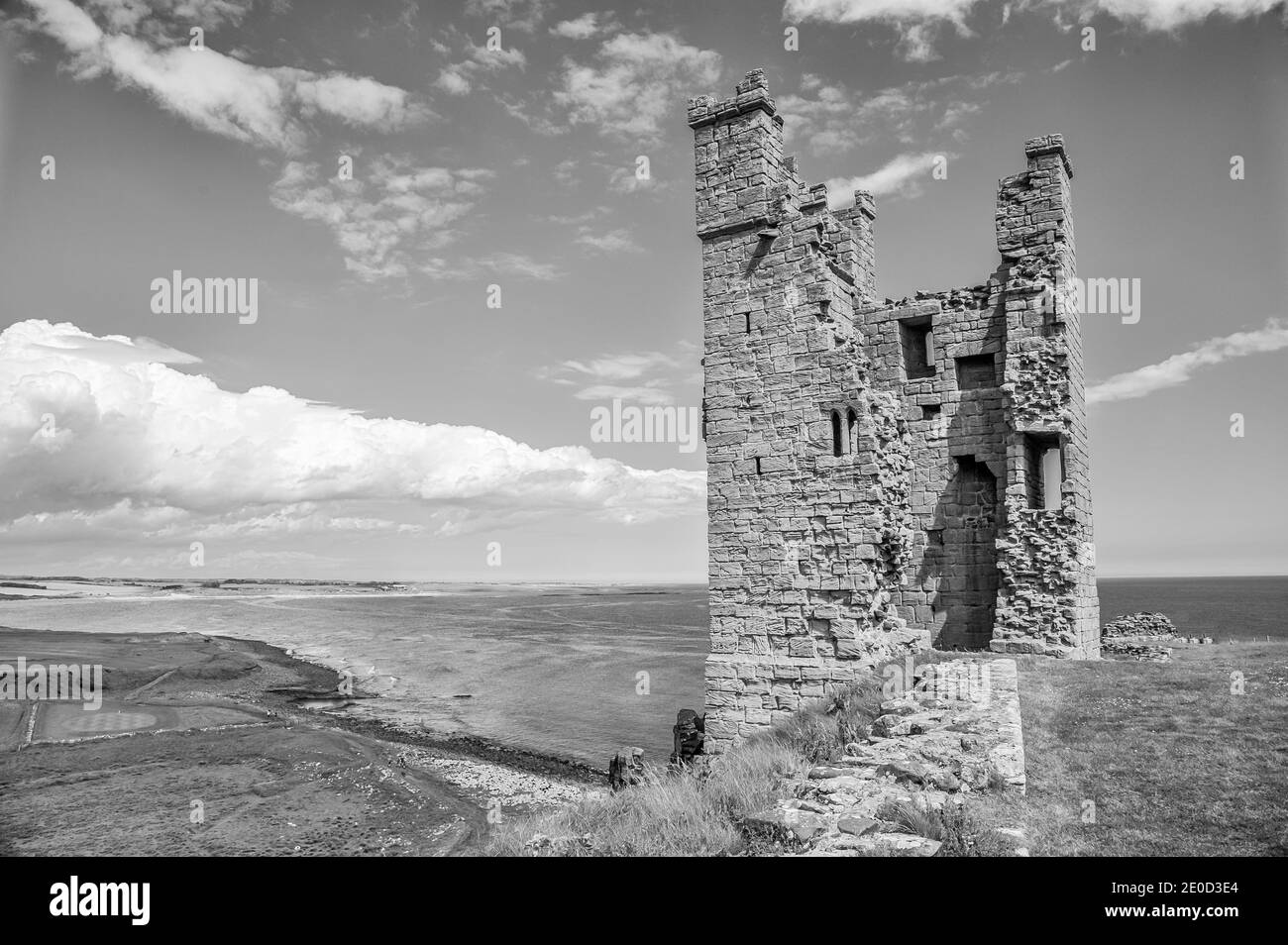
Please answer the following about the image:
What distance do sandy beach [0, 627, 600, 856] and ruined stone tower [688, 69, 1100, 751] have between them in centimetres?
797

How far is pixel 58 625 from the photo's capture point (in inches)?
2392

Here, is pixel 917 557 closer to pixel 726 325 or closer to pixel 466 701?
pixel 726 325

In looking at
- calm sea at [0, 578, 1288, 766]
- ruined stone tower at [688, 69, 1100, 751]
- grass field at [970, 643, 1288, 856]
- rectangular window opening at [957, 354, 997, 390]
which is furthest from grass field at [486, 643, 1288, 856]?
calm sea at [0, 578, 1288, 766]

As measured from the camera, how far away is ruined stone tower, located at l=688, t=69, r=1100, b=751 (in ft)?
46.6

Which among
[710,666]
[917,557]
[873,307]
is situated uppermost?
[873,307]

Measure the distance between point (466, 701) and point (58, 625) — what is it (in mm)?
45554

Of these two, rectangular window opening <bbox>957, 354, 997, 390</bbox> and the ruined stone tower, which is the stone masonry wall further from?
rectangular window opening <bbox>957, 354, 997, 390</bbox>

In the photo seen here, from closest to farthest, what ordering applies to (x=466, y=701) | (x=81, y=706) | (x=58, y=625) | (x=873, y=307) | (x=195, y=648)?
(x=873, y=307), (x=81, y=706), (x=466, y=701), (x=195, y=648), (x=58, y=625)

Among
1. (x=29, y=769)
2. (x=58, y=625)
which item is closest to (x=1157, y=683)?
(x=29, y=769)

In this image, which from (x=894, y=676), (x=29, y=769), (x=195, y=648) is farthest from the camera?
(x=195, y=648)

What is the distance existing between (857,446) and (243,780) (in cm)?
1723

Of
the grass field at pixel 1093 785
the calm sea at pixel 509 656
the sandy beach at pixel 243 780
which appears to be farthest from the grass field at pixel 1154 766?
the calm sea at pixel 509 656
